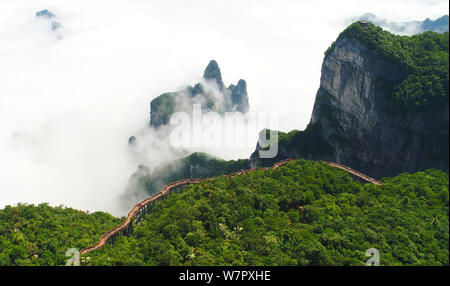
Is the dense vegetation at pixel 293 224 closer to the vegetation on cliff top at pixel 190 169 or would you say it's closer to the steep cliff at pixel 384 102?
the steep cliff at pixel 384 102

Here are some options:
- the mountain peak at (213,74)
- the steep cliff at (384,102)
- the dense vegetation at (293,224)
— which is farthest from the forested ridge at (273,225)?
the mountain peak at (213,74)

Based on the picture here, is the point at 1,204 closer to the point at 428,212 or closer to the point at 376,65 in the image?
the point at 376,65

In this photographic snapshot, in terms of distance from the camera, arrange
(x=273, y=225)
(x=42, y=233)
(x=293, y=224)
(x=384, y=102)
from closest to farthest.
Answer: (x=273, y=225) < (x=293, y=224) < (x=42, y=233) < (x=384, y=102)

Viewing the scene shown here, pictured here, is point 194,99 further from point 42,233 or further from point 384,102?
point 42,233

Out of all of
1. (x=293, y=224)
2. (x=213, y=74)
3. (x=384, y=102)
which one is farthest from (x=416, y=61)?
(x=213, y=74)
